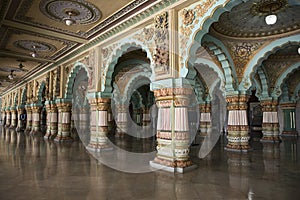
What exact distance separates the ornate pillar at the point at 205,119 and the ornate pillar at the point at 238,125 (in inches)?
197

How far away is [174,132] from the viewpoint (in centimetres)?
479

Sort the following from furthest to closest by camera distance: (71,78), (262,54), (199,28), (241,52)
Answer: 1. (71,78)
2. (241,52)
3. (262,54)
4. (199,28)

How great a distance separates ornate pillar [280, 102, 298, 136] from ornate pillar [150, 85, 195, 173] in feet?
36.1

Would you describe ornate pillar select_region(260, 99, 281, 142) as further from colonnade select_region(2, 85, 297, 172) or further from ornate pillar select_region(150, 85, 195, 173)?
ornate pillar select_region(150, 85, 195, 173)

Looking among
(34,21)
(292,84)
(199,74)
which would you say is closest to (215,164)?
(34,21)

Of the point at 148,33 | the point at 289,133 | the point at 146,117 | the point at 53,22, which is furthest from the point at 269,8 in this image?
the point at 146,117

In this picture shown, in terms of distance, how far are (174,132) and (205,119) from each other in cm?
855

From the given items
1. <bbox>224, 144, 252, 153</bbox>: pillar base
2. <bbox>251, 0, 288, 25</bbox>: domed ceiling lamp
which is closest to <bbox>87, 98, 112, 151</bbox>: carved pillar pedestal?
<bbox>224, 144, 252, 153</bbox>: pillar base

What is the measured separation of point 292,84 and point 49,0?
1307 centimetres

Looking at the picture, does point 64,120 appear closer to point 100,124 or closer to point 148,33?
point 100,124

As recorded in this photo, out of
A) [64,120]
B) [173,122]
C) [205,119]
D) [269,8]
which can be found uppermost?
[269,8]

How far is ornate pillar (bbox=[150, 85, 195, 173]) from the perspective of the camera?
4.72m

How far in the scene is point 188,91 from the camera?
4.87 meters

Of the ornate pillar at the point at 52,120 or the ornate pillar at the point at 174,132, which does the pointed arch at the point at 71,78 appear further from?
the ornate pillar at the point at 174,132
